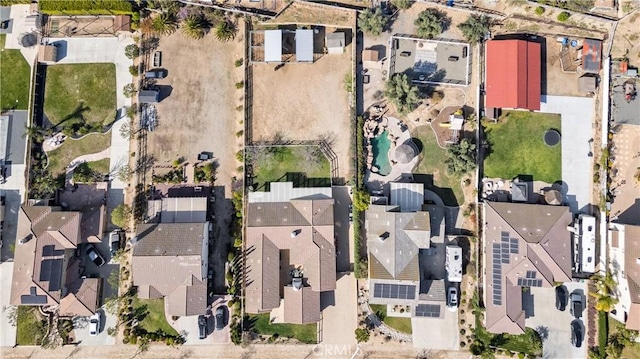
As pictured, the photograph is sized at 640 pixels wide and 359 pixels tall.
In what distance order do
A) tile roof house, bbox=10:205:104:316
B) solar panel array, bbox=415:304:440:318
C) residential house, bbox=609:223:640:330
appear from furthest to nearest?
1. solar panel array, bbox=415:304:440:318
2. residential house, bbox=609:223:640:330
3. tile roof house, bbox=10:205:104:316

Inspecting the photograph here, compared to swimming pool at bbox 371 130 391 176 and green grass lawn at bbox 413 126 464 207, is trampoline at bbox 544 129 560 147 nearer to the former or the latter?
green grass lawn at bbox 413 126 464 207

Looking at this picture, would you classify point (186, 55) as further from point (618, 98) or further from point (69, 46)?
point (618, 98)

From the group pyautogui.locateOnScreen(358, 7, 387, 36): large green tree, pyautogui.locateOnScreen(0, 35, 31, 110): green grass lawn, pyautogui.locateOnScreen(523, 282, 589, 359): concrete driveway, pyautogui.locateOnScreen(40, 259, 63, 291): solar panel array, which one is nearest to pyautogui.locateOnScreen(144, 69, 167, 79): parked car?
pyautogui.locateOnScreen(0, 35, 31, 110): green grass lawn

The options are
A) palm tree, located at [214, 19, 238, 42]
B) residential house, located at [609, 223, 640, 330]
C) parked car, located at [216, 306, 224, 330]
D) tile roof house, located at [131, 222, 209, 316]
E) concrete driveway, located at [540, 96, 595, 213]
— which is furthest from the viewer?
palm tree, located at [214, 19, 238, 42]

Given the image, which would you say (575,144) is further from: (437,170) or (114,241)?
(114,241)

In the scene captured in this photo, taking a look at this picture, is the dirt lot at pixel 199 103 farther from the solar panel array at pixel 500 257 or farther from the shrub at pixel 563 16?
the shrub at pixel 563 16

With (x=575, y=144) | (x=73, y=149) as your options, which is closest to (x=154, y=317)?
(x=73, y=149)
